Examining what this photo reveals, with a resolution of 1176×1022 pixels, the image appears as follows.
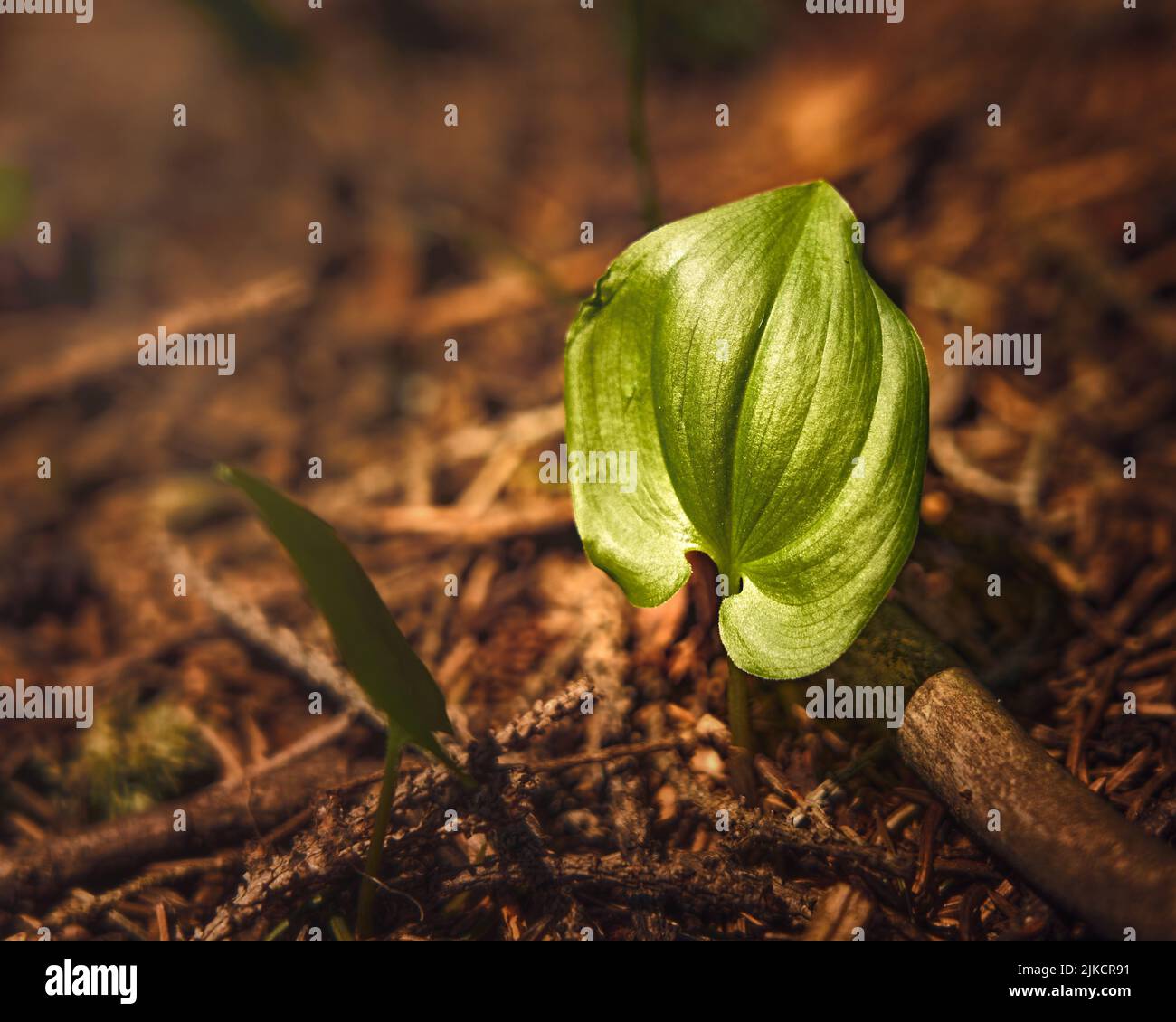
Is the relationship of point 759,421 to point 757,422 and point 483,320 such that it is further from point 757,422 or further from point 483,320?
point 483,320

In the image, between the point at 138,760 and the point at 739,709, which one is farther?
the point at 138,760

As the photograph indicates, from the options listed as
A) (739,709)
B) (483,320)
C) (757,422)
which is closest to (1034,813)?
(739,709)

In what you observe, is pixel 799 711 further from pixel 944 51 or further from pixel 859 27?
pixel 859 27

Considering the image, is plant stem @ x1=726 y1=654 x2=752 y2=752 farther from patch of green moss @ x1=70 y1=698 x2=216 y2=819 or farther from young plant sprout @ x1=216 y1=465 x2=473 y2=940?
patch of green moss @ x1=70 y1=698 x2=216 y2=819

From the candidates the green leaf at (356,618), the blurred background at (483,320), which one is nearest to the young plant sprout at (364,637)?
the green leaf at (356,618)

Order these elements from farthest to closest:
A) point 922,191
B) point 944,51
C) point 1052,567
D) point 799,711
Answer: point 944,51, point 922,191, point 1052,567, point 799,711

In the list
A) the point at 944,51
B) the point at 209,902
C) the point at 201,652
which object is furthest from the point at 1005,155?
the point at 209,902

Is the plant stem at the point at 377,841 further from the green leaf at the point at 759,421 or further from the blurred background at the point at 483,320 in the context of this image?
the green leaf at the point at 759,421
